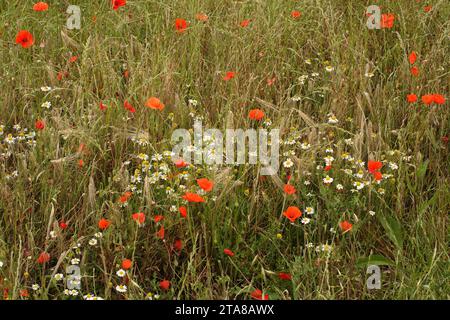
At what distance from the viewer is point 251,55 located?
3371 millimetres

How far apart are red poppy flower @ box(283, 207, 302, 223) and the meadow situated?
0.01 metres

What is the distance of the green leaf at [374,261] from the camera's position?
238cm

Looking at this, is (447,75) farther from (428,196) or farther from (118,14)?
(118,14)

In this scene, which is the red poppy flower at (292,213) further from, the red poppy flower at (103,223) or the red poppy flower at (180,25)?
the red poppy flower at (180,25)

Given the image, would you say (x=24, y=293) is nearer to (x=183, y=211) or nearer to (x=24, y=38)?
(x=183, y=211)

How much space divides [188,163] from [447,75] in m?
1.35

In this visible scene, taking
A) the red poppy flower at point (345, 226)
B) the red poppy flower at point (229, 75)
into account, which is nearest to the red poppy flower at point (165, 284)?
the red poppy flower at point (345, 226)

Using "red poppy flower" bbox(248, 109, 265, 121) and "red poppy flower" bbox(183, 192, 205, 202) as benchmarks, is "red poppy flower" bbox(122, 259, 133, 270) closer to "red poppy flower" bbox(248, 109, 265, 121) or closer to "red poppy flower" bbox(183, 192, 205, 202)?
"red poppy flower" bbox(183, 192, 205, 202)

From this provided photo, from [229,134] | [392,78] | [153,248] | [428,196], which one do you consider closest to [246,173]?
[229,134]

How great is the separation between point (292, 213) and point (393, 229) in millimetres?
373

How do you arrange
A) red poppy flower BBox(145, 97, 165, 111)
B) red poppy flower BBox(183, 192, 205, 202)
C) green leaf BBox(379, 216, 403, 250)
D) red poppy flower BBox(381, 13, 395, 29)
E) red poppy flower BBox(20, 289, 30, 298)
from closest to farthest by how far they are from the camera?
red poppy flower BBox(20, 289, 30, 298), red poppy flower BBox(183, 192, 205, 202), green leaf BBox(379, 216, 403, 250), red poppy flower BBox(145, 97, 165, 111), red poppy flower BBox(381, 13, 395, 29)

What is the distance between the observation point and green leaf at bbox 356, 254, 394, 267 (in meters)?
2.38

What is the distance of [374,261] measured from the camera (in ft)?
7.85

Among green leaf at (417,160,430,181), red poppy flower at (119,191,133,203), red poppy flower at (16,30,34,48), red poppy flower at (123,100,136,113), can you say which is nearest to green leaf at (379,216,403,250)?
green leaf at (417,160,430,181)
